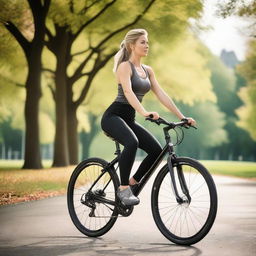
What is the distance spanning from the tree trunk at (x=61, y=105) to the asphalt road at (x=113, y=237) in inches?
644

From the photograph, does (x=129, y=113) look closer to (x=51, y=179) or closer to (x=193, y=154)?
(x=51, y=179)

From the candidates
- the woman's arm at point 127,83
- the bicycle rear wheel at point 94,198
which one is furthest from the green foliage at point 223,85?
the woman's arm at point 127,83

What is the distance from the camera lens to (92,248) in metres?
6.20

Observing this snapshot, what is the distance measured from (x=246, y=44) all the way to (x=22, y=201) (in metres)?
28.2

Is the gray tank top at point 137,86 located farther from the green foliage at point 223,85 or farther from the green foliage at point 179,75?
the green foliage at point 223,85

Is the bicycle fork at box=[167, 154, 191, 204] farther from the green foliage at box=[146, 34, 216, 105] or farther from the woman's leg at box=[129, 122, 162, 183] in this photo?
the green foliage at box=[146, 34, 216, 105]

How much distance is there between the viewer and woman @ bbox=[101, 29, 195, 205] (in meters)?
6.43

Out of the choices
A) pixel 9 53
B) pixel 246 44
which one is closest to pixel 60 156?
pixel 9 53

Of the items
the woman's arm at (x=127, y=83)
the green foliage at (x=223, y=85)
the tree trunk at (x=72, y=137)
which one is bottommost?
the woman's arm at (x=127, y=83)

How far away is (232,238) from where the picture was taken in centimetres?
688

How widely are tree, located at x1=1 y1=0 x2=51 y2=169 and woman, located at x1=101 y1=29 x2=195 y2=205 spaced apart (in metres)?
16.9

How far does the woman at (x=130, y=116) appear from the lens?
21.1 feet

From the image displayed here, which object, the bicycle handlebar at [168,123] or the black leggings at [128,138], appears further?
the black leggings at [128,138]

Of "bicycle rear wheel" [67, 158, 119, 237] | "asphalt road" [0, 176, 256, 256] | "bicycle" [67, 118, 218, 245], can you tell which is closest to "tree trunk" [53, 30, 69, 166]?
"asphalt road" [0, 176, 256, 256]
